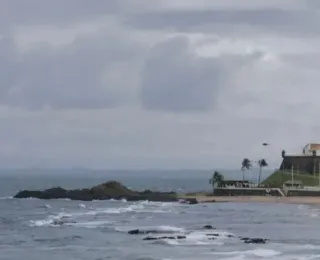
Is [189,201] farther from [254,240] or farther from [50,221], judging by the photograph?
[254,240]

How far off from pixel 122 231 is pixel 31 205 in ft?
187

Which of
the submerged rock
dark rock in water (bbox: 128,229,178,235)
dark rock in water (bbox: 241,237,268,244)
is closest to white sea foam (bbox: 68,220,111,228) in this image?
dark rock in water (bbox: 128,229,178,235)

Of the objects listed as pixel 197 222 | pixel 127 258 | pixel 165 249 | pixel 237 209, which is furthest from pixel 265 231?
pixel 237 209

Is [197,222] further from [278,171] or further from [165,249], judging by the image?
[278,171]

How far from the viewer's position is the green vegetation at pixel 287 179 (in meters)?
150

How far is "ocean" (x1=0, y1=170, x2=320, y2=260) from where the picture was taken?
6694 centimetres

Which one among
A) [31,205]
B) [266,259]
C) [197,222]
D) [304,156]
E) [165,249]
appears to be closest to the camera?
[266,259]

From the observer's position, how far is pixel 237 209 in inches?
4734

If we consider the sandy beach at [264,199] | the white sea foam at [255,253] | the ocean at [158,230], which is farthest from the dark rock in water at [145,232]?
the sandy beach at [264,199]

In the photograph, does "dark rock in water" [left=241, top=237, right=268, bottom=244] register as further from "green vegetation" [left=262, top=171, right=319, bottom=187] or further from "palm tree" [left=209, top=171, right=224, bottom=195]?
"green vegetation" [left=262, top=171, right=319, bottom=187]

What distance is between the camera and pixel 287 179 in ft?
501

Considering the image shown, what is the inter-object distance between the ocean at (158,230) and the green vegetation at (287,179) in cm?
2236

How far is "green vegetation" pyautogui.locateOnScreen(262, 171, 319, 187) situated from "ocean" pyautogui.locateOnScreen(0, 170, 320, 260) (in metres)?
22.4

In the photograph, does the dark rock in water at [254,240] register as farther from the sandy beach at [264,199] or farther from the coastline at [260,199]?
the sandy beach at [264,199]
